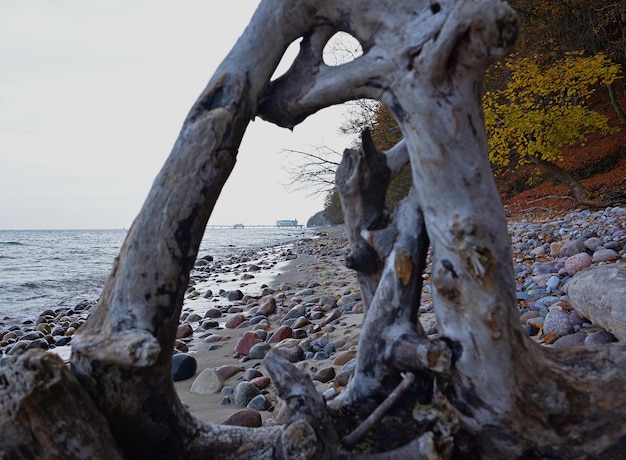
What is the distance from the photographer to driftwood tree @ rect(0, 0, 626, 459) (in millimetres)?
1594

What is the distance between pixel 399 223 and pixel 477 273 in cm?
43

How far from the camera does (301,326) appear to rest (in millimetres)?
5688

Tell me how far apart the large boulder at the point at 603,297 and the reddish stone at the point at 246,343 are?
3.19 metres

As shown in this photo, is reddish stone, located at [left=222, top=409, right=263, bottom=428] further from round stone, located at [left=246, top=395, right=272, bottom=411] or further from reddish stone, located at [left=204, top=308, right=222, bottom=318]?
reddish stone, located at [left=204, top=308, right=222, bottom=318]

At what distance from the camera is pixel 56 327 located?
7.35m

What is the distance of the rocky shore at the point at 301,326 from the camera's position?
3432 mm

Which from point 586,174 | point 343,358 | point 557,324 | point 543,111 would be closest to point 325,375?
point 343,358

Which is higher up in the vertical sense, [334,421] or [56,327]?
[334,421]

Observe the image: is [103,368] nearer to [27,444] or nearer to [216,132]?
[27,444]

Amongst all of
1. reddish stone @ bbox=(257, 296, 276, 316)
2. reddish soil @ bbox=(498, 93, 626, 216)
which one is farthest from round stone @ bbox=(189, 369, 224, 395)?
reddish soil @ bbox=(498, 93, 626, 216)

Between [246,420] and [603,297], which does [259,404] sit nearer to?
[246,420]

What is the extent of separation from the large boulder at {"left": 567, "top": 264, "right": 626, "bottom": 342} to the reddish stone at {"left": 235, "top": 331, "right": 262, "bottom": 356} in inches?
126

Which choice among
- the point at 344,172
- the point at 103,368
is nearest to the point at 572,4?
the point at 344,172

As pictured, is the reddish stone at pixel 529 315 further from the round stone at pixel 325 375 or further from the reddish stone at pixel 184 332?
the reddish stone at pixel 184 332
